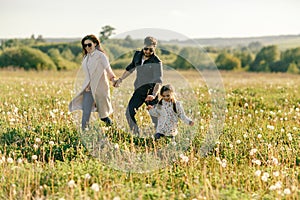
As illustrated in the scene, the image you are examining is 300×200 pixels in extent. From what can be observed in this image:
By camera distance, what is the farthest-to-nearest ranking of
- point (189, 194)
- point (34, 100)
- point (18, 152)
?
1. point (34, 100)
2. point (18, 152)
3. point (189, 194)

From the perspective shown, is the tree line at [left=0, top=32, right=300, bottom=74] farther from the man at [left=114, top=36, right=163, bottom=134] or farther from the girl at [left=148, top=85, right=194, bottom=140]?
the girl at [left=148, top=85, right=194, bottom=140]

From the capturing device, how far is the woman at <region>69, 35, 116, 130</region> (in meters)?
9.03

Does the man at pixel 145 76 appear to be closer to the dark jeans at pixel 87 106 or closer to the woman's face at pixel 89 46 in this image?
the dark jeans at pixel 87 106

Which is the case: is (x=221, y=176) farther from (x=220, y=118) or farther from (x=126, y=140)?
(x=220, y=118)

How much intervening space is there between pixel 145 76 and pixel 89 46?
1.19 m

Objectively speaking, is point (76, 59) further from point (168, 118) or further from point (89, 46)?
point (168, 118)

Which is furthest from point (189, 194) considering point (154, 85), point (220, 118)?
point (220, 118)

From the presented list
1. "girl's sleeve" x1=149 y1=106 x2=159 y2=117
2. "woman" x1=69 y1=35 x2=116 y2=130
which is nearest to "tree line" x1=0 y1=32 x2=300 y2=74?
"woman" x1=69 y1=35 x2=116 y2=130

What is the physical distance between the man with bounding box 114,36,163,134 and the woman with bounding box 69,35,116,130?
12.6 inches

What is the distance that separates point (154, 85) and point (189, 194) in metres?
3.69

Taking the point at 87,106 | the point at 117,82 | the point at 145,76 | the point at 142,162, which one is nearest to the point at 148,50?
the point at 145,76

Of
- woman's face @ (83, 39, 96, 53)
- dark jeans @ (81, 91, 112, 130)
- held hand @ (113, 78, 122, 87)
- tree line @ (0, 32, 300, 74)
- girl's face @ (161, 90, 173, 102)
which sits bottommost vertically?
tree line @ (0, 32, 300, 74)

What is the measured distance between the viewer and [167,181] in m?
6.08

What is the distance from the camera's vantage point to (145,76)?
347 inches
